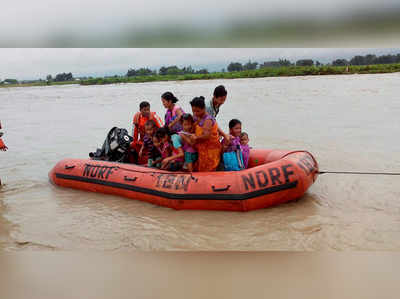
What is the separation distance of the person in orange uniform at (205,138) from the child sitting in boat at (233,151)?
0.10 m

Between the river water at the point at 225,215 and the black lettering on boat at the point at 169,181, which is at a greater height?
the black lettering on boat at the point at 169,181

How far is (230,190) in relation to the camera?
12.1 ft

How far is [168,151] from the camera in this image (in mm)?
4359

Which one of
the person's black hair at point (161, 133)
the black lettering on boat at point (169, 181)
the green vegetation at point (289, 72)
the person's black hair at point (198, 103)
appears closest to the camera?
the person's black hair at point (198, 103)

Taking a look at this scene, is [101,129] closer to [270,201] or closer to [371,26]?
[270,201]

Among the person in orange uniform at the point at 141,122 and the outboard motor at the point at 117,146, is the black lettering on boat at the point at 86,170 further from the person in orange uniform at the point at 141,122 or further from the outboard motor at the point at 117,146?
the person in orange uniform at the point at 141,122

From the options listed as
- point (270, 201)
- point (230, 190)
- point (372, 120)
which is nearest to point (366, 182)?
point (270, 201)

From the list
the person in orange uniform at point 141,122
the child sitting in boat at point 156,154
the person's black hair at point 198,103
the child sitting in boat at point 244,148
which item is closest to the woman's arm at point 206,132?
the person's black hair at point 198,103

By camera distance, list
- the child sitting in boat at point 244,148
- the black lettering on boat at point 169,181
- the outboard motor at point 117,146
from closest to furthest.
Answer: the black lettering on boat at point 169,181 < the child sitting in boat at point 244,148 < the outboard motor at point 117,146

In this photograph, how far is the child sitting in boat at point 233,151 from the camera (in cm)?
401

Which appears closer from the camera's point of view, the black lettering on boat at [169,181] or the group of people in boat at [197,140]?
the group of people in boat at [197,140]

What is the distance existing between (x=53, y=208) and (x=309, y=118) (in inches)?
334

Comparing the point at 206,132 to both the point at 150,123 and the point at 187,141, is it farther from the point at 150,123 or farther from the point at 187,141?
the point at 150,123

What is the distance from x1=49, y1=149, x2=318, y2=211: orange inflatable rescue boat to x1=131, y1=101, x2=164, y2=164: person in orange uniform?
686mm
